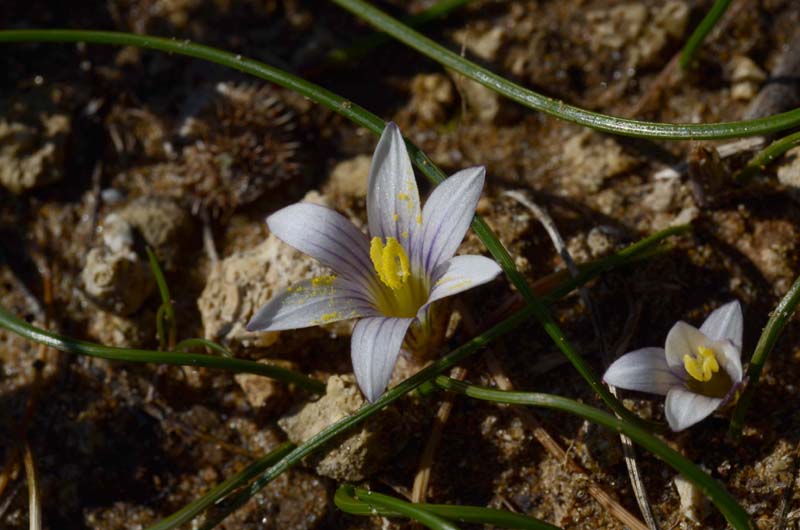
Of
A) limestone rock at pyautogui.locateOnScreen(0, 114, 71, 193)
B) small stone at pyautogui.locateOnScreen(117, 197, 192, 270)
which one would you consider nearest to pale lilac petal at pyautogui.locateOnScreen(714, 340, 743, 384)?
small stone at pyautogui.locateOnScreen(117, 197, 192, 270)

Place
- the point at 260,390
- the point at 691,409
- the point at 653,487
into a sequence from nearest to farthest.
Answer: the point at 691,409, the point at 653,487, the point at 260,390

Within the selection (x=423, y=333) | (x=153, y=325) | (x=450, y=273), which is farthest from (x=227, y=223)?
(x=450, y=273)

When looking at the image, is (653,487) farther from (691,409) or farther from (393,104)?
(393,104)

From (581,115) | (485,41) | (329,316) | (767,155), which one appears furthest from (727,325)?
(485,41)

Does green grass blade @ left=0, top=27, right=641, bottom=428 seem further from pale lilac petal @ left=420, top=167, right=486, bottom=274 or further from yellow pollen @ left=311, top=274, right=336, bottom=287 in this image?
yellow pollen @ left=311, top=274, right=336, bottom=287

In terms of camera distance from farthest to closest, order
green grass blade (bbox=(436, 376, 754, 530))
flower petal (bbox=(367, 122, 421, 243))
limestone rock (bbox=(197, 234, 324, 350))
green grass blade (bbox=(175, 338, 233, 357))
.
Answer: limestone rock (bbox=(197, 234, 324, 350)) < green grass blade (bbox=(175, 338, 233, 357)) < flower petal (bbox=(367, 122, 421, 243)) < green grass blade (bbox=(436, 376, 754, 530))

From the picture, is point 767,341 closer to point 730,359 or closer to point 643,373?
point 730,359
